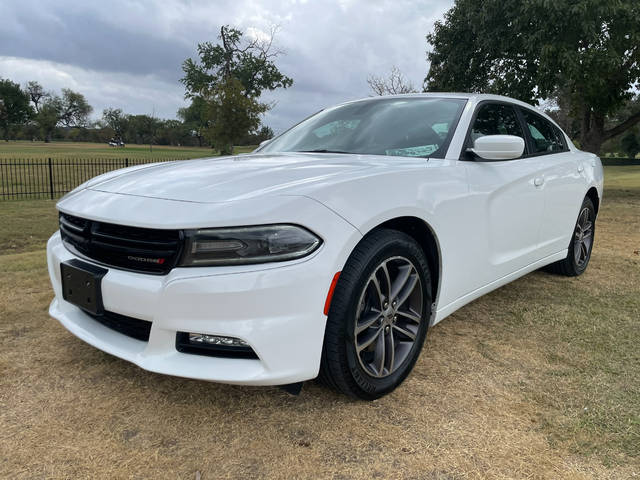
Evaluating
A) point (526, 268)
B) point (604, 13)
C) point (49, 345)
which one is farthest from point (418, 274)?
point (604, 13)

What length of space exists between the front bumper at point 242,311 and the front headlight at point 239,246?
0.12ft

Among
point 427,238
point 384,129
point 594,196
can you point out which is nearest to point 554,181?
point 594,196

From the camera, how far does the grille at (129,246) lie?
188 cm

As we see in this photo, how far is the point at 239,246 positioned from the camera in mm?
1838

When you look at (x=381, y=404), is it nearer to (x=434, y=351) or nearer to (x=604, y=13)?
(x=434, y=351)

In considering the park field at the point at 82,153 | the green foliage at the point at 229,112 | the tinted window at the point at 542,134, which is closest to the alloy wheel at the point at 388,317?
the tinted window at the point at 542,134

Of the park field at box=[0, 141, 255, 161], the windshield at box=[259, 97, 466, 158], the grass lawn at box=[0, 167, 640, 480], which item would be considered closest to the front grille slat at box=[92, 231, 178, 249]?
the grass lawn at box=[0, 167, 640, 480]

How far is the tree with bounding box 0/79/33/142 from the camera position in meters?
67.6

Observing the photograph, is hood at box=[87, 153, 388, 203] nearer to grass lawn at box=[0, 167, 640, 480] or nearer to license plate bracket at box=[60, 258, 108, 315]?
license plate bracket at box=[60, 258, 108, 315]

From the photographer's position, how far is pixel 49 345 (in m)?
2.84

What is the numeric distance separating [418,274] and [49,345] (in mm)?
2188

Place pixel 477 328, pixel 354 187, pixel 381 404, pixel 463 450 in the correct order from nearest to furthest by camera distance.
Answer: pixel 463 450 → pixel 354 187 → pixel 381 404 → pixel 477 328

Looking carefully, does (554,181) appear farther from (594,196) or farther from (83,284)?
(83,284)

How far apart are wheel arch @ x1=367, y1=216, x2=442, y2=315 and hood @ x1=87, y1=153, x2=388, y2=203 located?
0.32m
